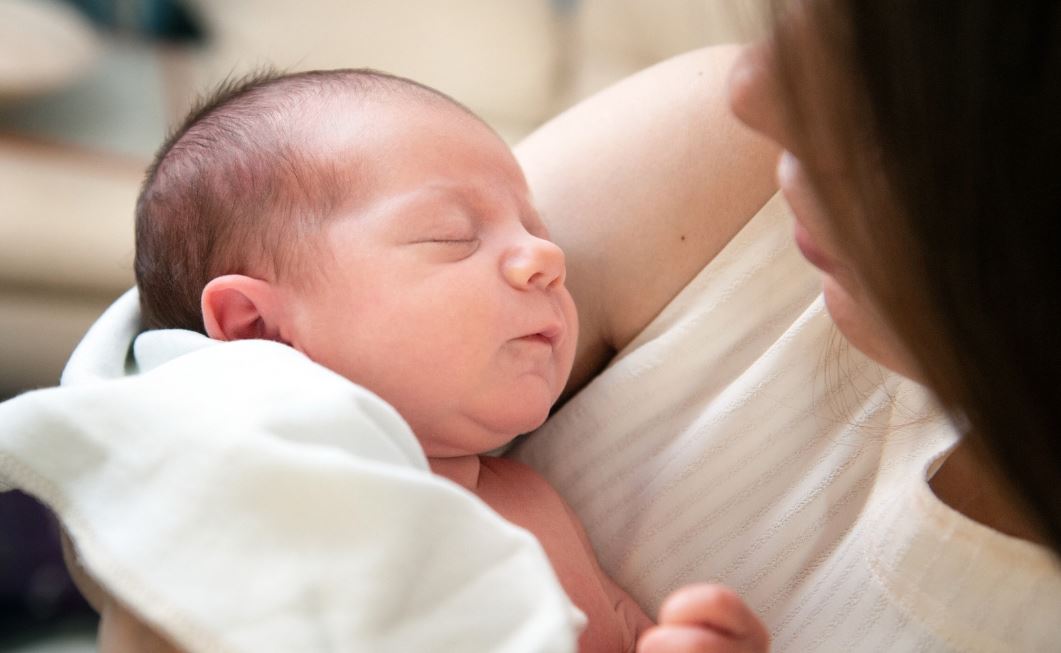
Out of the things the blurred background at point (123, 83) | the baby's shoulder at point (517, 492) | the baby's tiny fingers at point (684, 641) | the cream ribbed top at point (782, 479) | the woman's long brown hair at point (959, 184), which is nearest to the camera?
the woman's long brown hair at point (959, 184)

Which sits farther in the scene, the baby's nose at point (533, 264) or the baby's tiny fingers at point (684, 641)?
the baby's nose at point (533, 264)

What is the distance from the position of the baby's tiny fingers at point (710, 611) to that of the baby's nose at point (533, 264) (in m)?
0.27

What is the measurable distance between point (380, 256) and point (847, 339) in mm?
325

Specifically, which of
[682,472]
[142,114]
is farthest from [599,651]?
[142,114]

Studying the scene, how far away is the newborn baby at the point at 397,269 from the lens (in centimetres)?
71

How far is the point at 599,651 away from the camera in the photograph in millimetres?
716

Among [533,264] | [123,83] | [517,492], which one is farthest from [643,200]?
[123,83]

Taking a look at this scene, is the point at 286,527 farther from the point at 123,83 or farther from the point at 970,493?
the point at 123,83

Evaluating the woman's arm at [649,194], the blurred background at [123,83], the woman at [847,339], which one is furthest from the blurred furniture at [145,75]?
the woman at [847,339]

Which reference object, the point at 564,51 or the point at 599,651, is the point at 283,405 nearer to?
the point at 599,651

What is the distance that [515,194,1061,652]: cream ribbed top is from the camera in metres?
0.67

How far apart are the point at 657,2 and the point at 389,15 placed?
22.3 inches

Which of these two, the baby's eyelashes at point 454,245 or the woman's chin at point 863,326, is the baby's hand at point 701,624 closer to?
the woman's chin at point 863,326

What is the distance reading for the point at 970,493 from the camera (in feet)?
2.34
